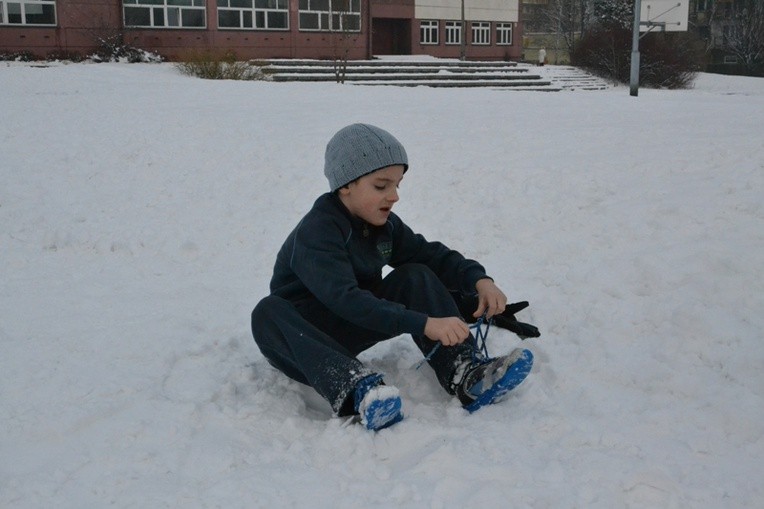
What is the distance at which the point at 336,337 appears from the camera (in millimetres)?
3400

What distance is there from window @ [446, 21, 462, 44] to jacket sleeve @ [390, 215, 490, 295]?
42273 millimetres

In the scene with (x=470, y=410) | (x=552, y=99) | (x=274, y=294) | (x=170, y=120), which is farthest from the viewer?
(x=552, y=99)

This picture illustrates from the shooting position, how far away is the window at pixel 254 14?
33.5 meters

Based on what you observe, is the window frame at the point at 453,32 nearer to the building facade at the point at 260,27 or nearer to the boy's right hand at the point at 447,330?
the building facade at the point at 260,27

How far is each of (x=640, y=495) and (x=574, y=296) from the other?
7.72 feet

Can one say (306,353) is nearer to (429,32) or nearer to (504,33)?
(429,32)

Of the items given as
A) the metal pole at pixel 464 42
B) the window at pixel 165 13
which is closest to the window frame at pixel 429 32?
the metal pole at pixel 464 42

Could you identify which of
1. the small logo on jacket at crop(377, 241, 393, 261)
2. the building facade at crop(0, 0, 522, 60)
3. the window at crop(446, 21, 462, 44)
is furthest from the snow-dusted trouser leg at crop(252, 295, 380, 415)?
the window at crop(446, 21, 462, 44)

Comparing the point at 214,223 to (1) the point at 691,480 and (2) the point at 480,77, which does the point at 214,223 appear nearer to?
(1) the point at 691,480

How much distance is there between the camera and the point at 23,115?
38.1 feet

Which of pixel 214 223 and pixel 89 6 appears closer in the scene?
pixel 214 223

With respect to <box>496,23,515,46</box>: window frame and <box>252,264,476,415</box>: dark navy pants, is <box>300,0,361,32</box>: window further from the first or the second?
<box>252,264,476,415</box>: dark navy pants

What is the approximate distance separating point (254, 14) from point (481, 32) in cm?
1673

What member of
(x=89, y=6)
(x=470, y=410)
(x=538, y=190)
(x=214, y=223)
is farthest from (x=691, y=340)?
(x=89, y=6)
